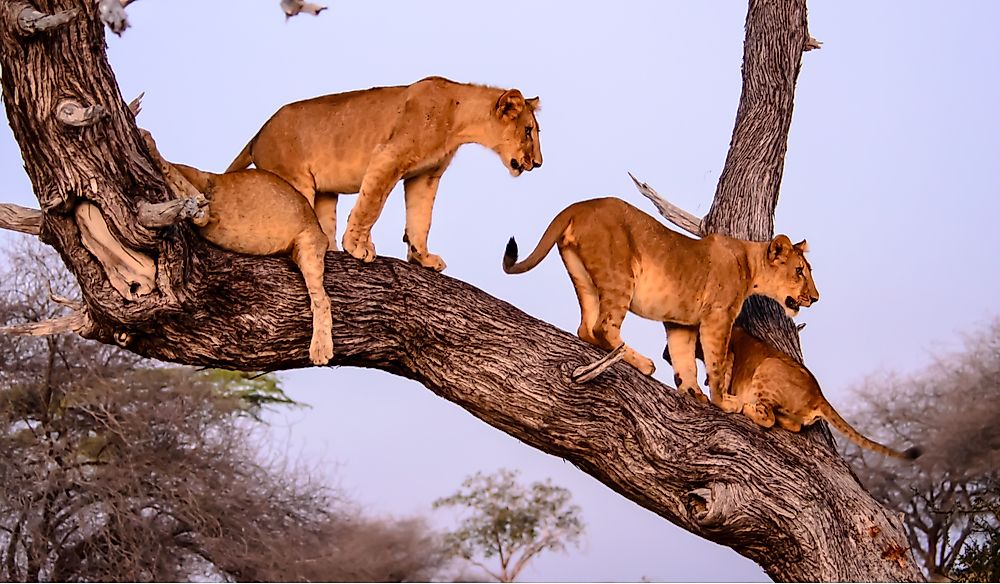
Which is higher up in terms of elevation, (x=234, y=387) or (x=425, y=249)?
(x=234, y=387)

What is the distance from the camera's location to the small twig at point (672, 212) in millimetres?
7562

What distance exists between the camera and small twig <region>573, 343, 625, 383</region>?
536 centimetres

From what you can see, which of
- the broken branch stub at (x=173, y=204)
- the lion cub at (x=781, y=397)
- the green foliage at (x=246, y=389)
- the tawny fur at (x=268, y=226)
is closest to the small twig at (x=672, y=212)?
the lion cub at (x=781, y=397)

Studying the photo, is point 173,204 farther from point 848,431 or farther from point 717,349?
point 848,431

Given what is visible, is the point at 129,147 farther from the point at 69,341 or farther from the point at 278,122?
the point at 69,341

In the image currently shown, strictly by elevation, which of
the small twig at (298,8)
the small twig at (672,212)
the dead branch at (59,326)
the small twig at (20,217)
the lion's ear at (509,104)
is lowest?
the dead branch at (59,326)

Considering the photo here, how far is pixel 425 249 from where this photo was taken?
5.82m

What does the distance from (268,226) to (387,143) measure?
67cm

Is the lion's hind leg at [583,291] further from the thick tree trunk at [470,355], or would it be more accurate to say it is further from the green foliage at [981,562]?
the green foliage at [981,562]

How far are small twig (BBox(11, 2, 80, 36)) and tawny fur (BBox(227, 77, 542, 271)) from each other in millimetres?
1345

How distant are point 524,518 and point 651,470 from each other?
10123 millimetres

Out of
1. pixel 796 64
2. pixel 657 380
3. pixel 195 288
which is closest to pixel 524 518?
pixel 796 64

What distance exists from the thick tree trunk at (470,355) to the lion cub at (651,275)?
276 millimetres

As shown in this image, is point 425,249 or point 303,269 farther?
point 425,249
